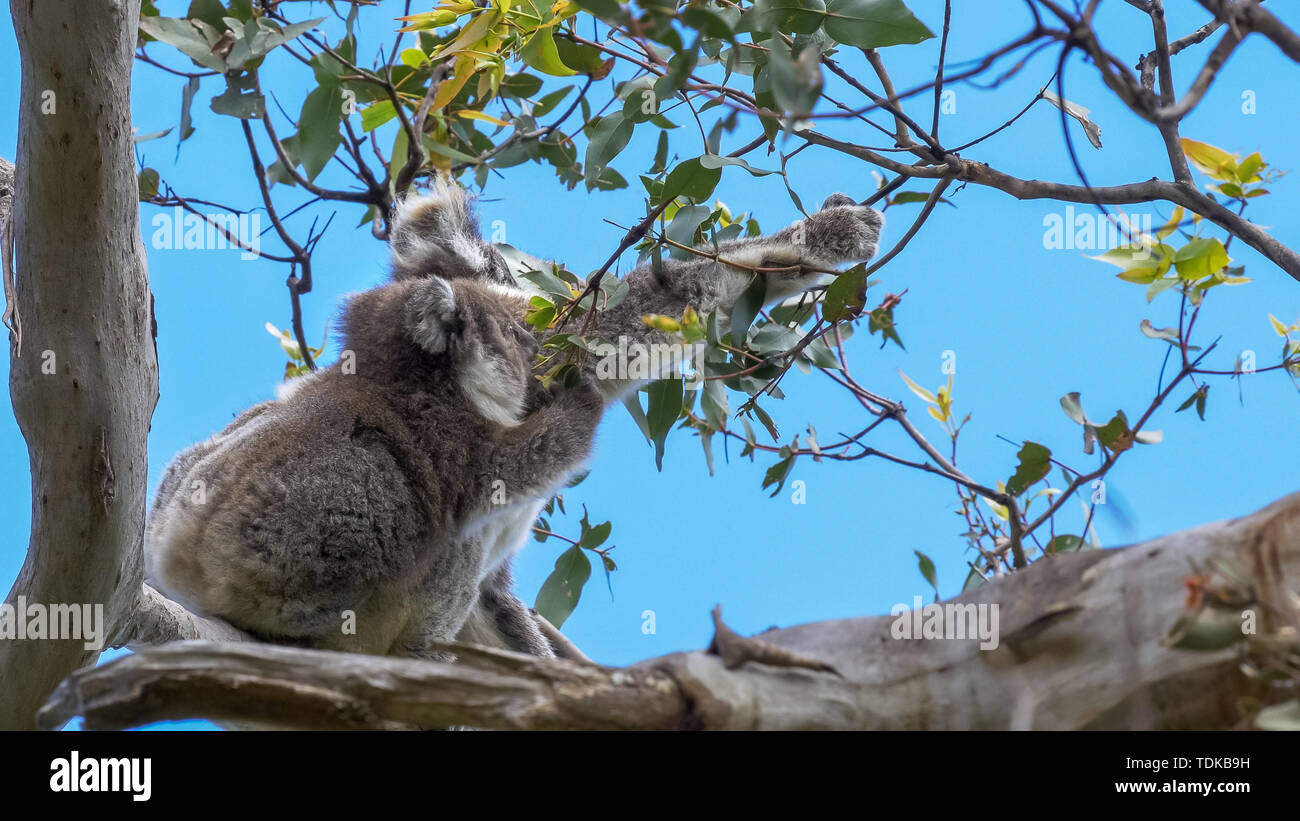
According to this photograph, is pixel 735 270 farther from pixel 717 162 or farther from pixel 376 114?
pixel 376 114

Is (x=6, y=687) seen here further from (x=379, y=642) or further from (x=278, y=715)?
(x=278, y=715)

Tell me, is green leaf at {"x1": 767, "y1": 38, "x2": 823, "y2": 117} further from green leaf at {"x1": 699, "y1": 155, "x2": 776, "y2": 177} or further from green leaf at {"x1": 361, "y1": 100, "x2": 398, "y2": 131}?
green leaf at {"x1": 361, "y1": 100, "x2": 398, "y2": 131}

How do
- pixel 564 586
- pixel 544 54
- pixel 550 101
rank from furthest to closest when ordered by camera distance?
pixel 550 101, pixel 564 586, pixel 544 54

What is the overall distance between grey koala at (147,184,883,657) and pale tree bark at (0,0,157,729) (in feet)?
1.60

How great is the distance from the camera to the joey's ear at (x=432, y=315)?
2.96 meters

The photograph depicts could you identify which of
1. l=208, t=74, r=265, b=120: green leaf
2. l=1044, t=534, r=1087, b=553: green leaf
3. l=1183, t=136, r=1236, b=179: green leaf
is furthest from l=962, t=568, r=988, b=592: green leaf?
l=208, t=74, r=265, b=120: green leaf

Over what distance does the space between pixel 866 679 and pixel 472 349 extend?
187 cm

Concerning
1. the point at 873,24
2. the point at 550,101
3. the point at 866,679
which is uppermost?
the point at 550,101

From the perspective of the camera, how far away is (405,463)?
2.78m

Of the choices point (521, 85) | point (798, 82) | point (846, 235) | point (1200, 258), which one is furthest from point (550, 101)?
point (798, 82)

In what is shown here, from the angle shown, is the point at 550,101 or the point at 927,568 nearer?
the point at 927,568

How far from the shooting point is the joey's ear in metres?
2.96

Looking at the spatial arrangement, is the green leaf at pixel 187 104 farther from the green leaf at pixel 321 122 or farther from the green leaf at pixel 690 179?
the green leaf at pixel 690 179

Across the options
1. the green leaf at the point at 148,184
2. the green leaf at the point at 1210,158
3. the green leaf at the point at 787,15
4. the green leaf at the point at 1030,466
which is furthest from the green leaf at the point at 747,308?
the green leaf at the point at 148,184
